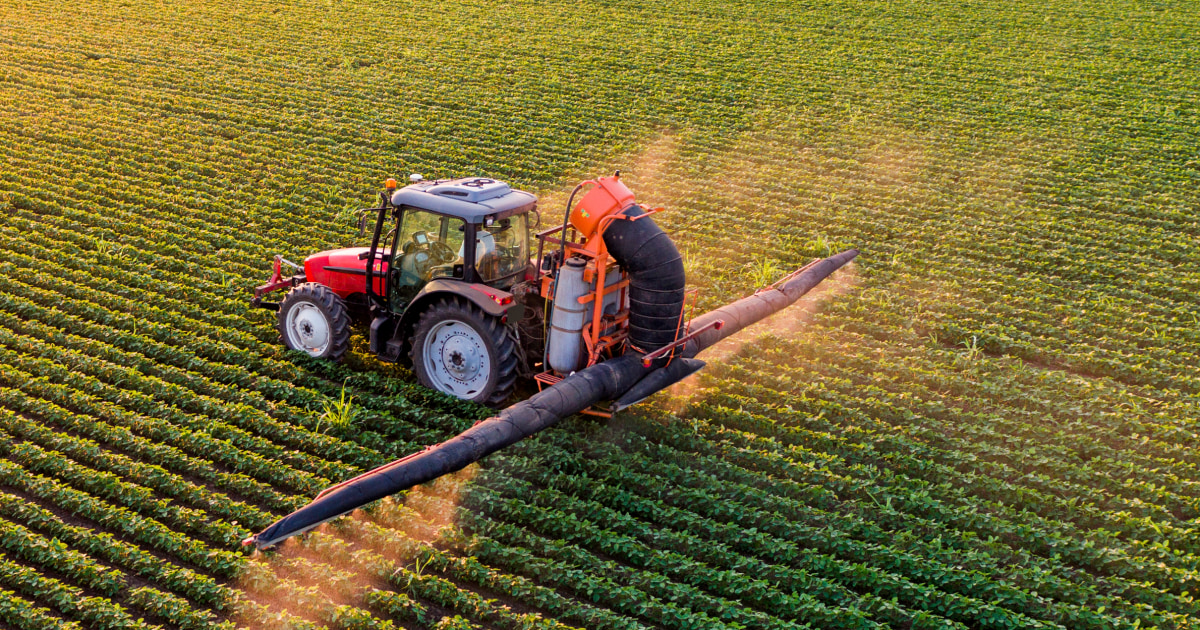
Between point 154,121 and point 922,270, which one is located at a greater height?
point 154,121

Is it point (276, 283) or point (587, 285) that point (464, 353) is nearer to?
point (587, 285)

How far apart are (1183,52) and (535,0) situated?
64.9 ft

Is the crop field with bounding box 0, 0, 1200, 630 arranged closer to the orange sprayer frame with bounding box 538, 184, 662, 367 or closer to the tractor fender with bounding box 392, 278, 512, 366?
the tractor fender with bounding box 392, 278, 512, 366

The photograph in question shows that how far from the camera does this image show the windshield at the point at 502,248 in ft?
34.6

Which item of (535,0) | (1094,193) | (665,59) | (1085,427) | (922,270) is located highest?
(535,0)

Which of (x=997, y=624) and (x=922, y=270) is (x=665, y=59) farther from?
(x=997, y=624)

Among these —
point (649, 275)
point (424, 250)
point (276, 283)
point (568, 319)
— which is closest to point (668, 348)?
point (649, 275)

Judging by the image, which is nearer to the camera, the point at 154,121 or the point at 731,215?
the point at 731,215

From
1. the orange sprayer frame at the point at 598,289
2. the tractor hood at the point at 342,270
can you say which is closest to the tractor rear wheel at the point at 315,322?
the tractor hood at the point at 342,270

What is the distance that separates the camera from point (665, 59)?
91.9 ft

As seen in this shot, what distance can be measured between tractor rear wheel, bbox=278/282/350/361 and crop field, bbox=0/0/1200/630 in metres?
0.25

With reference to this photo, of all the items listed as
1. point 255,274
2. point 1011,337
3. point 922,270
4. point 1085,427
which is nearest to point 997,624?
point 1085,427

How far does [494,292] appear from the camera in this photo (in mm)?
10297

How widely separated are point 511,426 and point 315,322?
12.2 ft
